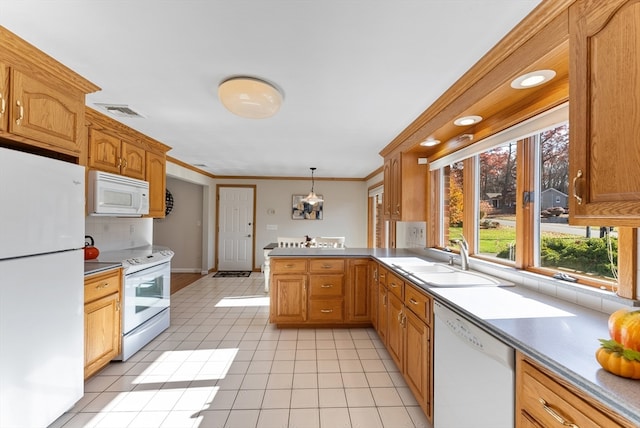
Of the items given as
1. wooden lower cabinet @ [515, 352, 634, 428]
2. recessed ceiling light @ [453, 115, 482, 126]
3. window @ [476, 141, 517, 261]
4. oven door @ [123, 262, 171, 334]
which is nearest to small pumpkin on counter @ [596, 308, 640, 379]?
wooden lower cabinet @ [515, 352, 634, 428]

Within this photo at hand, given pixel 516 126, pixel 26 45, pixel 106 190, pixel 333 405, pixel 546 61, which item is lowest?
pixel 333 405

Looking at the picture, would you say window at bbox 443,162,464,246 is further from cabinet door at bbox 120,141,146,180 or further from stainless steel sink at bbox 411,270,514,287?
cabinet door at bbox 120,141,146,180

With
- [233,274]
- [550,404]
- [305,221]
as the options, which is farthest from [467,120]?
[233,274]

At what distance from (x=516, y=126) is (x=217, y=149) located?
3.40 metres

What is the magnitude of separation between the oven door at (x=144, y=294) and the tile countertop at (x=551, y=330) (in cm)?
247

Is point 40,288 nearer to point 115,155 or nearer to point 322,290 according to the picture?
point 115,155

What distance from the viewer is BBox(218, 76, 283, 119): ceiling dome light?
1.82 m

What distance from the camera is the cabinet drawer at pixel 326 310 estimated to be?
3.17 m

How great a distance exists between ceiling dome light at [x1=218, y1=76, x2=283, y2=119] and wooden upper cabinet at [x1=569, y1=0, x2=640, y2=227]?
1564 mm

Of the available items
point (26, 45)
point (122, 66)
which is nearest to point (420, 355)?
point (122, 66)

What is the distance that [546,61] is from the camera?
4.19 feet

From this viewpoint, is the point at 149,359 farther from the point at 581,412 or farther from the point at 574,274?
the point at 574,274

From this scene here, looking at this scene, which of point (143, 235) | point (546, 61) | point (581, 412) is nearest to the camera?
point (581, 412)

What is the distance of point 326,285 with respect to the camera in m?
3.18
